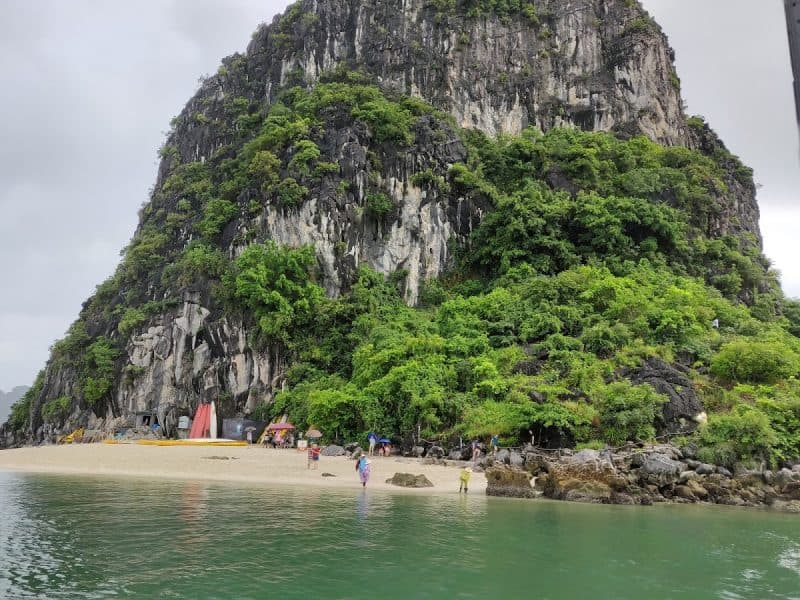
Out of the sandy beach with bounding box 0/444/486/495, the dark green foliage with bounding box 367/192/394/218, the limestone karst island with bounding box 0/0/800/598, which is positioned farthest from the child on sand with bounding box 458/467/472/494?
the dark green foliage with bounding box 367/192/394/218

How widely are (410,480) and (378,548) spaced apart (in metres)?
8.19

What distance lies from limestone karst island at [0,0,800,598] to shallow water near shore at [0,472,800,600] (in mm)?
191

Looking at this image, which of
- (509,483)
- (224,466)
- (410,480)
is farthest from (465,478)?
(224,466)

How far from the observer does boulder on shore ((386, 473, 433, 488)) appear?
17.8 metres

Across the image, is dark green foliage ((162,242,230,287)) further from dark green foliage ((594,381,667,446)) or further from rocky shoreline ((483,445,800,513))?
rocky shoreline ((483,445,800,513))

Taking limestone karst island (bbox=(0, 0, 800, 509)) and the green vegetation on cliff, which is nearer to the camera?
limestone karst island (bbox=(0, 0, 800, 509))

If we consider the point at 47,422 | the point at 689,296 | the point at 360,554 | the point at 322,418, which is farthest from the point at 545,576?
the point at 47,422

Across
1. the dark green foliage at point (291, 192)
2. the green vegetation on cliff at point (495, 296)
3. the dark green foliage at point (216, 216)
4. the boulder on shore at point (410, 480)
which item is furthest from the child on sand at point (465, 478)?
the dark green foliage at point (216, 216)

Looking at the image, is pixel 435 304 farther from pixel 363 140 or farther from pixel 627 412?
pixel 627 412

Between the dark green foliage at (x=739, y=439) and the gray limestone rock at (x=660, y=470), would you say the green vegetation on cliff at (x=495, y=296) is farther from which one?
the gray limestone rock at (x=660, y=470)

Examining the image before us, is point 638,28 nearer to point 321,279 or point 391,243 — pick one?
point 391,243

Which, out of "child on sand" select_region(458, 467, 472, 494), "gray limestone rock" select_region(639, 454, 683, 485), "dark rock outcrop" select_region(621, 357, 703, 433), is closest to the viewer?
"child on sand" select_region(458, 467, 472, 494)

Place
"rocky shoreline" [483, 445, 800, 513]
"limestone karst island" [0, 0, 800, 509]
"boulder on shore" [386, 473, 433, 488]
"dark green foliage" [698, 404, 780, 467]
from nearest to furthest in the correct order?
"rocky shoreline" [483, 445, 800, 513] < "boulder on shore" [386, 473, 433, 488] < "dark green foliage" [698, 404, 780, 467] < "limestone karst island" [0, 0, 800, 509]

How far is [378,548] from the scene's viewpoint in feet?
32.2
